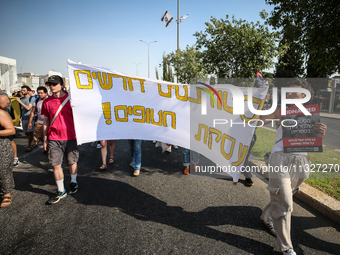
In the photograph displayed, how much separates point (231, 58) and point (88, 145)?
6.22m

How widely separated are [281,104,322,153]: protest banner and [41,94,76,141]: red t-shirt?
334cm

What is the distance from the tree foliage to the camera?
4.52 metres

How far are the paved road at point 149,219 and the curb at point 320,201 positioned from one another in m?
0.09

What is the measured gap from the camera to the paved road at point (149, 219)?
2.64 m

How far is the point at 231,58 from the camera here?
334 inches

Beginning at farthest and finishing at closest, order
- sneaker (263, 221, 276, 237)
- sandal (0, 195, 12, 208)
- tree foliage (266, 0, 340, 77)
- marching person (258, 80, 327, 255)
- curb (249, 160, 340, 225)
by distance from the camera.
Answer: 1. tree foliage (266, 0, 340, 77)
2. sandal (0, 195, 12, 208)
3. curb (249, 160, 340, 225)
4. sneaker (263, 221, 276, 237)
5. marching person (258, 80, 327, 255)

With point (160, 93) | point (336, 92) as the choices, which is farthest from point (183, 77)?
point (336, 92)

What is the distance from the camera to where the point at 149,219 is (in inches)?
127

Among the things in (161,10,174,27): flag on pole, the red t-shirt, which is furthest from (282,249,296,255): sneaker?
(161,10,174,27): flag on pole

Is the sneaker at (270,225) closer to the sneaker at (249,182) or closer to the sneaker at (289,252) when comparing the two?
the sneaker at (289,252)

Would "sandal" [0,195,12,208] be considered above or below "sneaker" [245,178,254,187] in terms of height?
above

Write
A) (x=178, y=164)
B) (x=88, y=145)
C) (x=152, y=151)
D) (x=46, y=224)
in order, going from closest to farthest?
1. (x=46, y=224)
2. (x=178, y=164)
3. (x=152, y=151)
4. (x=88, y=145)

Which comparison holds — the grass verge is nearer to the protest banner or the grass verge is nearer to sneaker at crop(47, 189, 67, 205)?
the protest banner

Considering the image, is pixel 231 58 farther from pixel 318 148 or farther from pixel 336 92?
pixel 336 92
